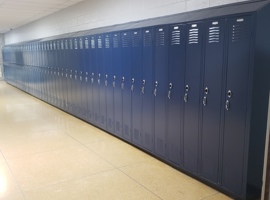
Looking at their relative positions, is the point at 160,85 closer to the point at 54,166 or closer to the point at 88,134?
the point at 54,166

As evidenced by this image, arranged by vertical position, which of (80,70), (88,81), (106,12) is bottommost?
(88,81)

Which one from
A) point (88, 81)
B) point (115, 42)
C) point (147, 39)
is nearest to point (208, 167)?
point (147, 39)

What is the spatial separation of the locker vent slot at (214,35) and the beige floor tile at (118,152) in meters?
1.95

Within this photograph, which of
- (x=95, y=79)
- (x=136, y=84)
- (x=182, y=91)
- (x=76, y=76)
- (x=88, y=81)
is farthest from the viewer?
(x=76, y=76)

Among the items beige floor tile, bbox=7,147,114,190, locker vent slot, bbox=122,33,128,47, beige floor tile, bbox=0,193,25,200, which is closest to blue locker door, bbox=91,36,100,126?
locker vent slot, bbox=122,33,128,47

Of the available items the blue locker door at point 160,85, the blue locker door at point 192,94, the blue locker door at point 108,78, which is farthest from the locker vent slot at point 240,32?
the blue locker door at point 108,78

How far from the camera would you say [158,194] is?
2.89 metres

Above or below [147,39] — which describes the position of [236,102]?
below

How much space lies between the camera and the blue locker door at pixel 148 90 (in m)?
3.72

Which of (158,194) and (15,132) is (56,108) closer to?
(15,132)

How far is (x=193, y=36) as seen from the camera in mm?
3018

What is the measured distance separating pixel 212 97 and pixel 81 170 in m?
1.94

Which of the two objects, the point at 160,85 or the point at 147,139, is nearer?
the point at 160,85

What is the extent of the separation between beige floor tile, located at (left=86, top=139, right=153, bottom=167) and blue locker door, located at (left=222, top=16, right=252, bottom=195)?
143 centimetres
